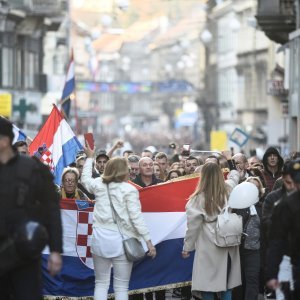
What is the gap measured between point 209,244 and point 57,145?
4126mm

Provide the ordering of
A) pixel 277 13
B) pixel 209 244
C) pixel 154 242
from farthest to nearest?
pixel 277 13
pixel 154 242
pixel 209 244

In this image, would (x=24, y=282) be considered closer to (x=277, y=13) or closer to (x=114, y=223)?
(x=114, y=223)

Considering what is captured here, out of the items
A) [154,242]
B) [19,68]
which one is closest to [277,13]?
[19,68]

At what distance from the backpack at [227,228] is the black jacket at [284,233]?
310 cm

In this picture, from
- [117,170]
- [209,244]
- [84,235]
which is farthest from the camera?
[84,235]

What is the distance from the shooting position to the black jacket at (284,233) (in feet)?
33.7

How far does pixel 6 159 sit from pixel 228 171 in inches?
243

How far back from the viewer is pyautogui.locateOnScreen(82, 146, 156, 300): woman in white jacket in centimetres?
1307

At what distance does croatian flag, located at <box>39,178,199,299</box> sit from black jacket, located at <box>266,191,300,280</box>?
181 inches

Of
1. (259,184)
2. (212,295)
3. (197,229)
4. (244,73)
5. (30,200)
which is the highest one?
(244,73)

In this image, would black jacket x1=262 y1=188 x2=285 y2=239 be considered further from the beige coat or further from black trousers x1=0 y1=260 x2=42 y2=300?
black trousers x1=0 y1=260 x2=42 y2=300

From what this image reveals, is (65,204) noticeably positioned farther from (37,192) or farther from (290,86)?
(290,86)

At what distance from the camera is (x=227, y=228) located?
1361cm

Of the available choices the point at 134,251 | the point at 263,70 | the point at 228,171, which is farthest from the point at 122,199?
the point at 263,70
